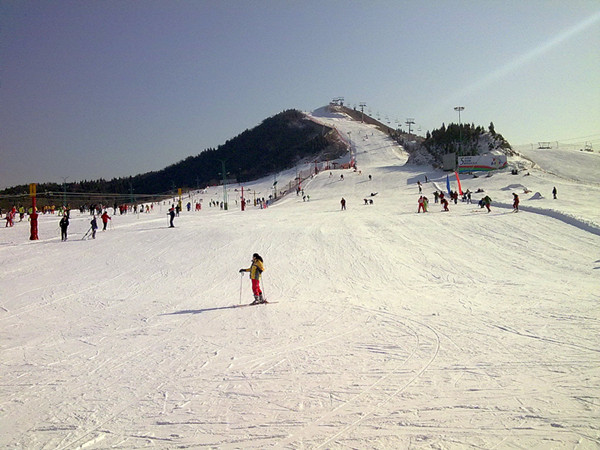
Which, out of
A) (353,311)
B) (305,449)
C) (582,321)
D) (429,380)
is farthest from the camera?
(353,311)

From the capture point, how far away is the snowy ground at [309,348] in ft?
14.6

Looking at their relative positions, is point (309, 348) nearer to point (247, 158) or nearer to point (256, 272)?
point (256, 272)

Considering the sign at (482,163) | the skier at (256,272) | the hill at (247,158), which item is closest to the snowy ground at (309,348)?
the skier at (256,272)

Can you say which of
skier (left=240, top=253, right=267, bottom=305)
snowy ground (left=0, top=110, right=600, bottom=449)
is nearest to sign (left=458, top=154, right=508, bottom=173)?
snowy ground (left=0, top=110, right=600, bottom=449)

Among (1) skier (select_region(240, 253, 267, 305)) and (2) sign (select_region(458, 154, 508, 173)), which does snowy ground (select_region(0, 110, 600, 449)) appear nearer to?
(1) skier (select_region(240, 253, 267, 305))

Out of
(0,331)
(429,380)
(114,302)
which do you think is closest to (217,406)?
(429,380)

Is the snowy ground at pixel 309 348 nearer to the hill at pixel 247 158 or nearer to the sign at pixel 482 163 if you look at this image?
the sign at pixel 482 163

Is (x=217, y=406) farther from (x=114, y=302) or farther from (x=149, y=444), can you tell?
(x=114, y=302)

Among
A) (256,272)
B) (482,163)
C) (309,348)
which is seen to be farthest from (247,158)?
(309,348)

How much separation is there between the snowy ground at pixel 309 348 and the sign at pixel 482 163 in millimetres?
37950

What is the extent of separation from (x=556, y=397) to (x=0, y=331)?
1023 cm

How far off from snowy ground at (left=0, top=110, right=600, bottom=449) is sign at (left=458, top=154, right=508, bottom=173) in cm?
3795

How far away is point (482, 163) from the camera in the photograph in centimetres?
5444

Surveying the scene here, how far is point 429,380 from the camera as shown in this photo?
550cm
